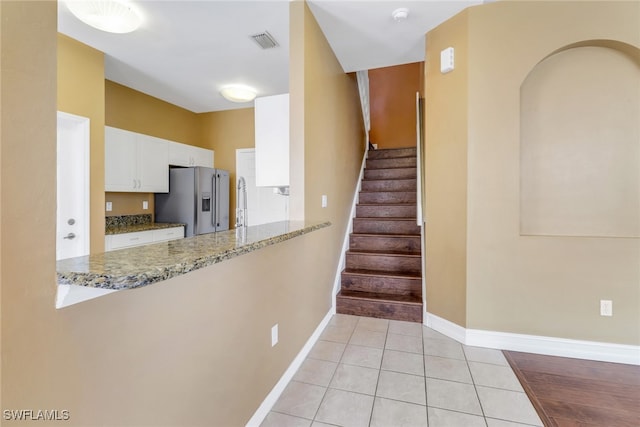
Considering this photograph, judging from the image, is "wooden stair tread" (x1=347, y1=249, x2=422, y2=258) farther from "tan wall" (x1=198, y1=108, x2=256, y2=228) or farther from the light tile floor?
"tan wall" (x1=198, y1=108, x2=256, y2=228)

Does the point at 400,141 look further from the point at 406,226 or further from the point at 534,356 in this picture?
the point at 534,356

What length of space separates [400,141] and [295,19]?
161 inches

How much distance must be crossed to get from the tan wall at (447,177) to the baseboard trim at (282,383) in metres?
1.17

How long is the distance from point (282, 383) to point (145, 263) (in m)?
1.44

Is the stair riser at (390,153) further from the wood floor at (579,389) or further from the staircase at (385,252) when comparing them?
the wood floor at (579,389)

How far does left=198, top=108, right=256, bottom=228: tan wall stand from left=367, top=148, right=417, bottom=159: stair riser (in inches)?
80.6

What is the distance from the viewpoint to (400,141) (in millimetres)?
5922

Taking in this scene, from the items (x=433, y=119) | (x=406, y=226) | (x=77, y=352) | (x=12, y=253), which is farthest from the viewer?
(x=406, y=226)

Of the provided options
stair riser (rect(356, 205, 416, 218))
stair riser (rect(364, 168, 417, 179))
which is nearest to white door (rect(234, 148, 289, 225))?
stair riser (rect(356, 205, 416, 218))

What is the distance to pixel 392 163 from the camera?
15.8 ft

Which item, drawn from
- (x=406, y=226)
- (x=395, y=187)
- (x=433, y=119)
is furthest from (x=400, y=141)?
(x=433, y=119)

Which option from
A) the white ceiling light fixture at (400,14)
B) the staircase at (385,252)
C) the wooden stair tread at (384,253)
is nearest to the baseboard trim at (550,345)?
the staircase at (385,252)

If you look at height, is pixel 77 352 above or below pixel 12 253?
below

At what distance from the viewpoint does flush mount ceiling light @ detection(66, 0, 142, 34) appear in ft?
6.64
